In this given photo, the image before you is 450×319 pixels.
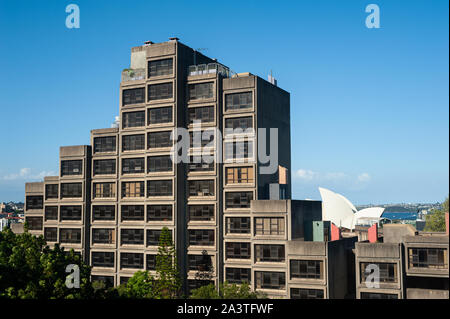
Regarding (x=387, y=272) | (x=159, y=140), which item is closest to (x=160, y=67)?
(x=159, y=140)

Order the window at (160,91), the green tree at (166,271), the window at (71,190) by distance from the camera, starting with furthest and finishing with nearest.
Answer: the window at (71,190)
the window at (160,91)
the green tree at (166,271)

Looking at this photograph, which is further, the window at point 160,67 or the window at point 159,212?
the window at point 160,67

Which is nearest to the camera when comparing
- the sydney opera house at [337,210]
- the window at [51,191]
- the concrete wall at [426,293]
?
the concrete wall at [426,293]

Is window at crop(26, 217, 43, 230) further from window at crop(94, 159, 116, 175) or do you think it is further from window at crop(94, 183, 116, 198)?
window at crop(94, 159, 116, 175)

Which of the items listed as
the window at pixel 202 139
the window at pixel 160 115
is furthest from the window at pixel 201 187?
the window at pixel 160 115

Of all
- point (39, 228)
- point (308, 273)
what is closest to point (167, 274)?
point (308, 273)

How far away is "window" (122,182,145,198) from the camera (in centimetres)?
7888

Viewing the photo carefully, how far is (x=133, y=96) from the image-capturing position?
80.7m

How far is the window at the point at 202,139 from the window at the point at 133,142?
27.9 feet

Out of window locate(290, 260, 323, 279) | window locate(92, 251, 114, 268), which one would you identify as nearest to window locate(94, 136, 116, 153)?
window locate(92, 251, 114, 268)

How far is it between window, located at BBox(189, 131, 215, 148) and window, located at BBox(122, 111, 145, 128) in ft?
29.9

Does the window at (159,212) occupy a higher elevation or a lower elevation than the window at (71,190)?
lower

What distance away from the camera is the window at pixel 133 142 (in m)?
79.4

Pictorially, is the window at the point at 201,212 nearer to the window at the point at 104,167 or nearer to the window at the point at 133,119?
the window at the point at 104,167
